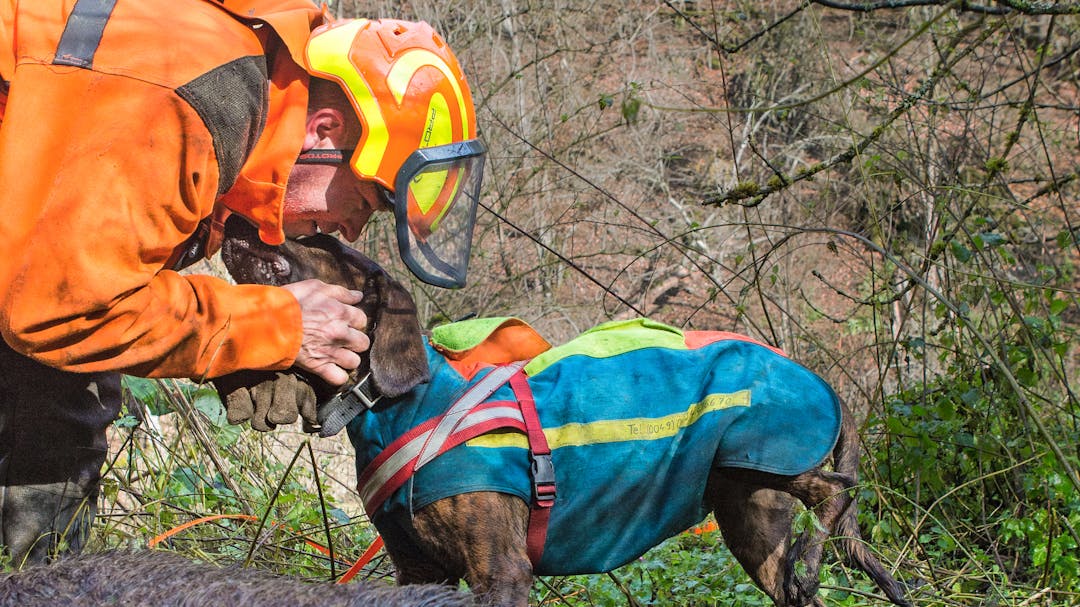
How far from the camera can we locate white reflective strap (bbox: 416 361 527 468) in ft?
9.41

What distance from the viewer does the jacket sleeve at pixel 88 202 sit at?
241cm

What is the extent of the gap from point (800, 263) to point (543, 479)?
6554 millimetres

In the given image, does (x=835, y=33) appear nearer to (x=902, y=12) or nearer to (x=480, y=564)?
(x=902, y=12)

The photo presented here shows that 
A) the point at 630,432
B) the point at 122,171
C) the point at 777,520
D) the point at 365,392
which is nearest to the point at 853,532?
the point at 777,520

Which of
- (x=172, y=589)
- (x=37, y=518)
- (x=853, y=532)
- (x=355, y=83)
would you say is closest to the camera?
(x=172, y=589)

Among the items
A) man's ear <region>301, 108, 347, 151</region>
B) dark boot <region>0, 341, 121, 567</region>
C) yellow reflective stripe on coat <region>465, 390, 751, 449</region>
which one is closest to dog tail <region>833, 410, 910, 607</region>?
yellow reflective stripe on coat <region>465, 390, 751, 449</region>

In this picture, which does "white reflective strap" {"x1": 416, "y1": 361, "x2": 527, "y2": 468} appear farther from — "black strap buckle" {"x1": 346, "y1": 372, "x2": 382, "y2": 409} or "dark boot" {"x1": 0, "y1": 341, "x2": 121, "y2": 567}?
"dark boot" {"x1": 0, "y1": 341, "x2": 121, "y2": 567}

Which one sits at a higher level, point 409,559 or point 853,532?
point 853,532

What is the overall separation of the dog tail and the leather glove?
1620mm

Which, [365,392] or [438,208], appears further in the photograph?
[438,208]

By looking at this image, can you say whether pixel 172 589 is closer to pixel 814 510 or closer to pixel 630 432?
pixel 630 432

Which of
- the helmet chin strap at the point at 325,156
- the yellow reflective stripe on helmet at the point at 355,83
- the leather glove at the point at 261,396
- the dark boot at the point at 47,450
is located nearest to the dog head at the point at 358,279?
the leather glove at the point at 261,396

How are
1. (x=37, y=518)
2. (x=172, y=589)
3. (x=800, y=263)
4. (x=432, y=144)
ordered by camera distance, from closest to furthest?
(x=172, y=589)
(x=432, y=144)
(x=37, y=518)
(x=800, y=263)

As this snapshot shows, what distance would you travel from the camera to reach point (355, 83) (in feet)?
9.31
